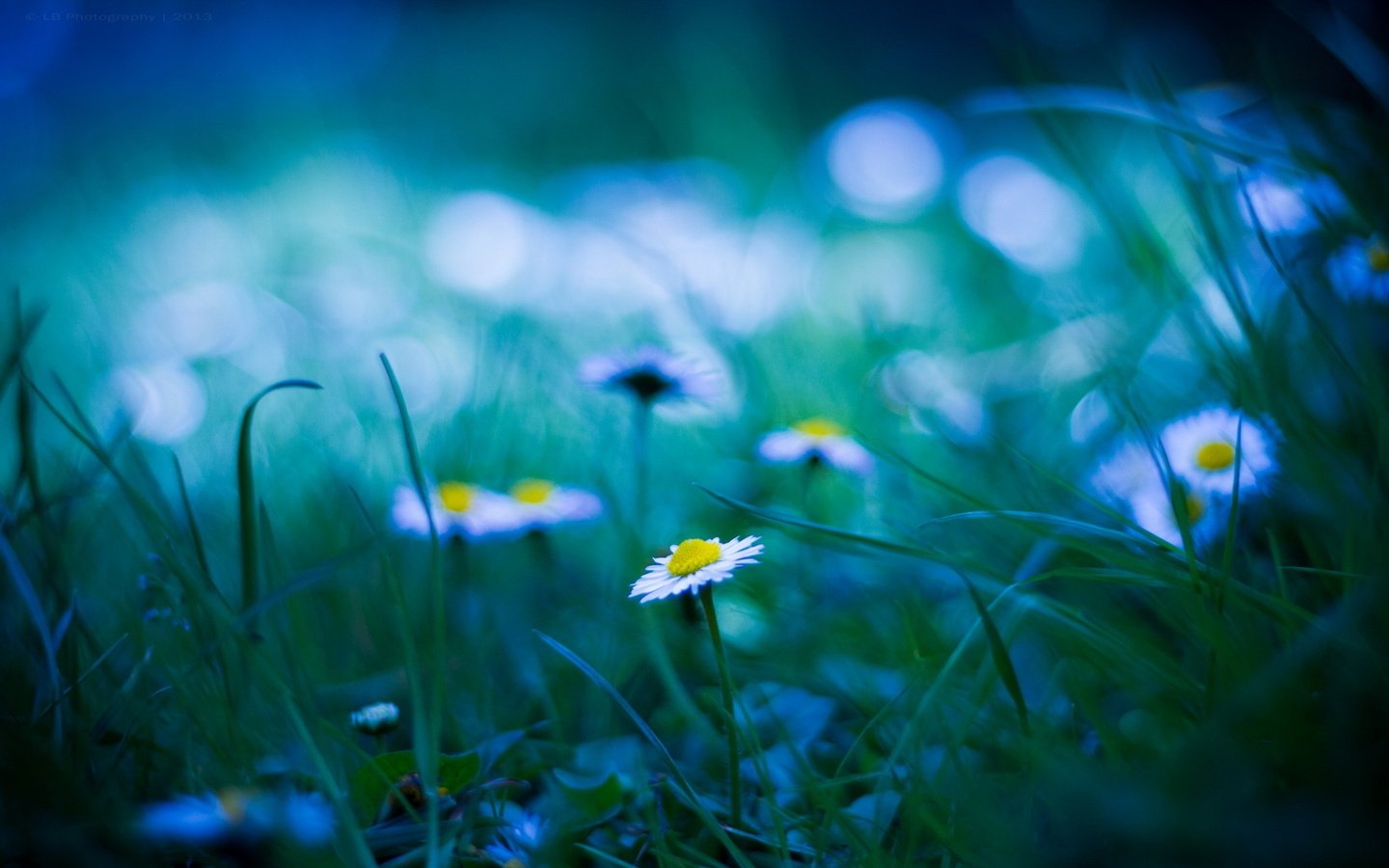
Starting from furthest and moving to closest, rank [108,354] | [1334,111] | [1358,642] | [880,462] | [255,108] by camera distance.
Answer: [255,108], [108,354], [880,462], [1334,111], [1358,642]

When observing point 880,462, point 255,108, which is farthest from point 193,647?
point 255,108

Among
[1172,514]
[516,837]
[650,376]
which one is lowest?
[516,837]

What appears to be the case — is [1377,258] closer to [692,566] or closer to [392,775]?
[692,566]

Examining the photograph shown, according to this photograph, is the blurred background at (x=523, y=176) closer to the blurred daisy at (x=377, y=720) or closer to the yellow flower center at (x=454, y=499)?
the yellow flower center at (x=454, y=499)

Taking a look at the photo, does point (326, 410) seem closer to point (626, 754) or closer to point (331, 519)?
point (331, 519)

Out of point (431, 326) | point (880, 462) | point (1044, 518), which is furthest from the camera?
point (431, 326)

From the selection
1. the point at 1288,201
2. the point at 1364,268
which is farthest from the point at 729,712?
the point at 1288,201
